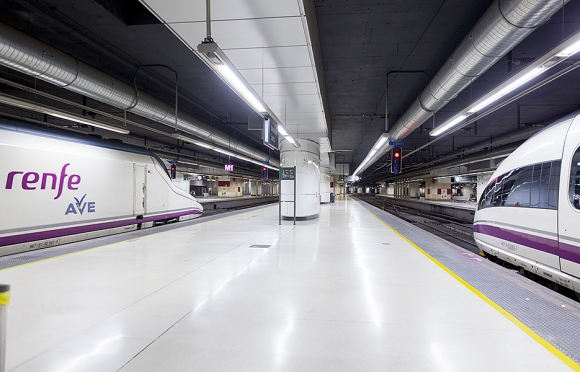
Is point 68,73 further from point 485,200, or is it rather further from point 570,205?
point 485,200

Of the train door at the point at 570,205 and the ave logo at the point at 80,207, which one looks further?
the ave logo at the point at 80,207

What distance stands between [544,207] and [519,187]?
0.79 metres

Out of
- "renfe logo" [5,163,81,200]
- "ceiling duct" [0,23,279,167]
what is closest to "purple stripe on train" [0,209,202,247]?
"renfe logo" [5,163,81,200]

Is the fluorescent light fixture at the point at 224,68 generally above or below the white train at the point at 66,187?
above

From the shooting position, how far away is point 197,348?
2.57 m

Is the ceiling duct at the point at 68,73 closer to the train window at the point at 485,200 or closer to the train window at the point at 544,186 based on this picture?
the train window at the point at 544,186

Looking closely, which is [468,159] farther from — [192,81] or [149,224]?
[149,224]

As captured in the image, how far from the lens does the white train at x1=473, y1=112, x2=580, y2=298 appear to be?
382 centimetres

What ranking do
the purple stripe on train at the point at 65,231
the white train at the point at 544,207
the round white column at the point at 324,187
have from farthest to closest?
the round white column at the point at 324,187
the purple stripe on train at the point at 65,231
the white train at the point at 544,207

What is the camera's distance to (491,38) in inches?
186

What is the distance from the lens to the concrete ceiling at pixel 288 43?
4770mm

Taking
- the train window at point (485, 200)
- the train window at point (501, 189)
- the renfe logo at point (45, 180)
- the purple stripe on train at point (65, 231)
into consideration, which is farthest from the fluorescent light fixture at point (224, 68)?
the train window at point (485, 200)

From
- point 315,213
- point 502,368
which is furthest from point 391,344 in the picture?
point 315,213

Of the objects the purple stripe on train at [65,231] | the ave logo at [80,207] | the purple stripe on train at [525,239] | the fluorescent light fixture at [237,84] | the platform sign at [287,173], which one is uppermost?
the fluorescent light fixture at [237,84]
